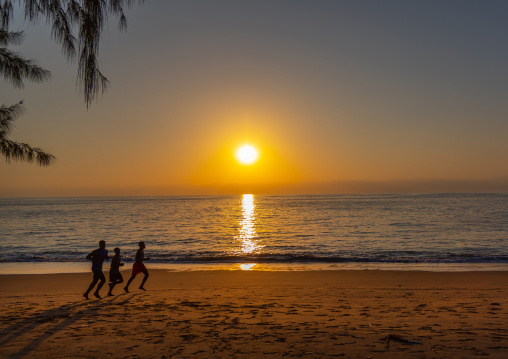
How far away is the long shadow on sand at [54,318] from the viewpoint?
302 inches

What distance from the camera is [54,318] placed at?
9.43 meters

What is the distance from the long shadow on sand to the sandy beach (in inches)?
0.9

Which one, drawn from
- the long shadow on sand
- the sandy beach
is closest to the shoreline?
the sandy beach

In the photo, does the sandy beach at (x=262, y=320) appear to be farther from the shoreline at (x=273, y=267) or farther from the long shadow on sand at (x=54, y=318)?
the shoreline at (x=273, y=267)

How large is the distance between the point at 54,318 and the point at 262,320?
4.56 m

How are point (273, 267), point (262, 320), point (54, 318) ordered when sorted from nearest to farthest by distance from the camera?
point (262, 320) < point (54, 318) < point (273, 267)

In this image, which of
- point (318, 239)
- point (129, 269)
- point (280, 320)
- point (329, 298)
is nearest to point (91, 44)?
point (280, 320)

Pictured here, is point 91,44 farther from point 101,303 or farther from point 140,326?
point 101,303

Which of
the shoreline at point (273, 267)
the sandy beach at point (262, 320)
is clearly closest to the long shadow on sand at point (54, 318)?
the sandy beach at point (262, 320)

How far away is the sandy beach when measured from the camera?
23.2ft

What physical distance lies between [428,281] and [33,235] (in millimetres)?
38861

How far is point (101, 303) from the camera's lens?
1130cm

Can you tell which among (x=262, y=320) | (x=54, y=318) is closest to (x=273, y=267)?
(x=262, y=320)

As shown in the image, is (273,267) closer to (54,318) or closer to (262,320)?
(262,320)
